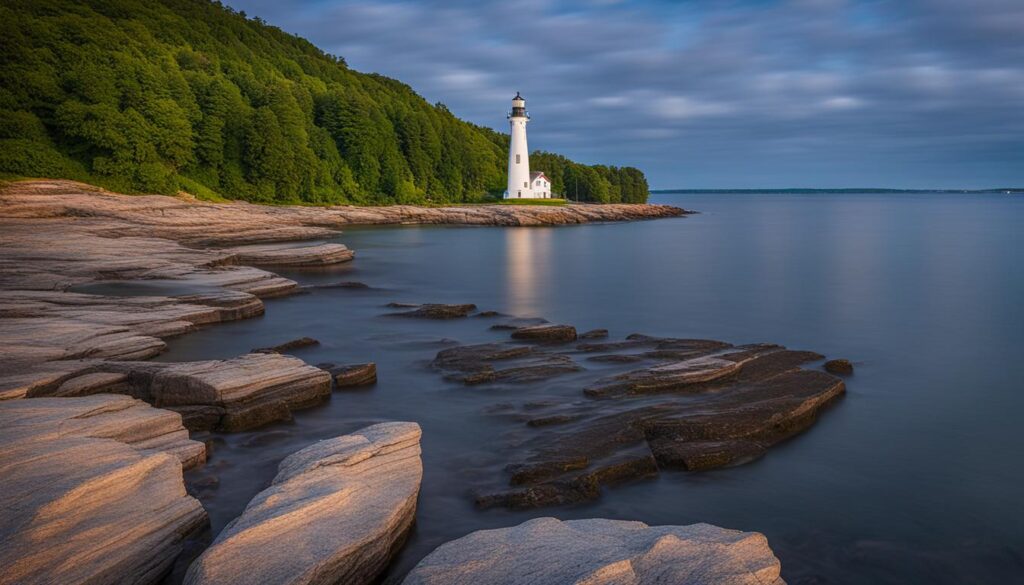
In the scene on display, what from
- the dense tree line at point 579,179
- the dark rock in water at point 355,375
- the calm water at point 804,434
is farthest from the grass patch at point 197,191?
the dense tree line at point 579,179

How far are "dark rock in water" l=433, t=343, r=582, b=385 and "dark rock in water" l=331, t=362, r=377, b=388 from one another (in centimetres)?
163

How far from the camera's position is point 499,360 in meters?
16.0

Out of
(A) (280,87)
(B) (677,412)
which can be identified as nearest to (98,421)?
(B) (677,412)

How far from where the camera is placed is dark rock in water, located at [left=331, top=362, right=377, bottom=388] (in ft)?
47.1

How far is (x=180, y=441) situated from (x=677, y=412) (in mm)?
7657

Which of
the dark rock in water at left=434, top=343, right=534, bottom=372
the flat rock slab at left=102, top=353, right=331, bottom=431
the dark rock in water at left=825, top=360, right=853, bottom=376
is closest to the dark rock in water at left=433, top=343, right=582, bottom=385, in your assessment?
the dark rock in water at left=434, top=343, right=534, bottom=372

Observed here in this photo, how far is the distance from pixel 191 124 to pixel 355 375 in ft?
223

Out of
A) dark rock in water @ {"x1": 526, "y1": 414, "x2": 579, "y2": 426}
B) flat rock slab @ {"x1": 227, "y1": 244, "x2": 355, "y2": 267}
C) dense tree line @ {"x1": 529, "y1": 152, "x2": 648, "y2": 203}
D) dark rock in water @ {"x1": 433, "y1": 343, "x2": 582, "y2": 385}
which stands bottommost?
dark rock in water @ {"x1": 526, "y1": 414, "x2": 579, "y2": 426}

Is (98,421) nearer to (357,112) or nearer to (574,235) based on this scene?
(574,235)

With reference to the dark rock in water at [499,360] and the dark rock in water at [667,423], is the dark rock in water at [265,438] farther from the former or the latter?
the dark rock in water at [499,360]

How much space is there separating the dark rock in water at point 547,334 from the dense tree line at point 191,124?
5724cm

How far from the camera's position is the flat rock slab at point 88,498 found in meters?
6.26

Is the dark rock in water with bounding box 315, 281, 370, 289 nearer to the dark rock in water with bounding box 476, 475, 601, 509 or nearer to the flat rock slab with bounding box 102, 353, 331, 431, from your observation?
the flat rock slab with bounding box 102, 353, 331, 431

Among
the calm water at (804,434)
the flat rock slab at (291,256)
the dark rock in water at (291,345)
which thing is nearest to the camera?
the calm water at (804,434)
